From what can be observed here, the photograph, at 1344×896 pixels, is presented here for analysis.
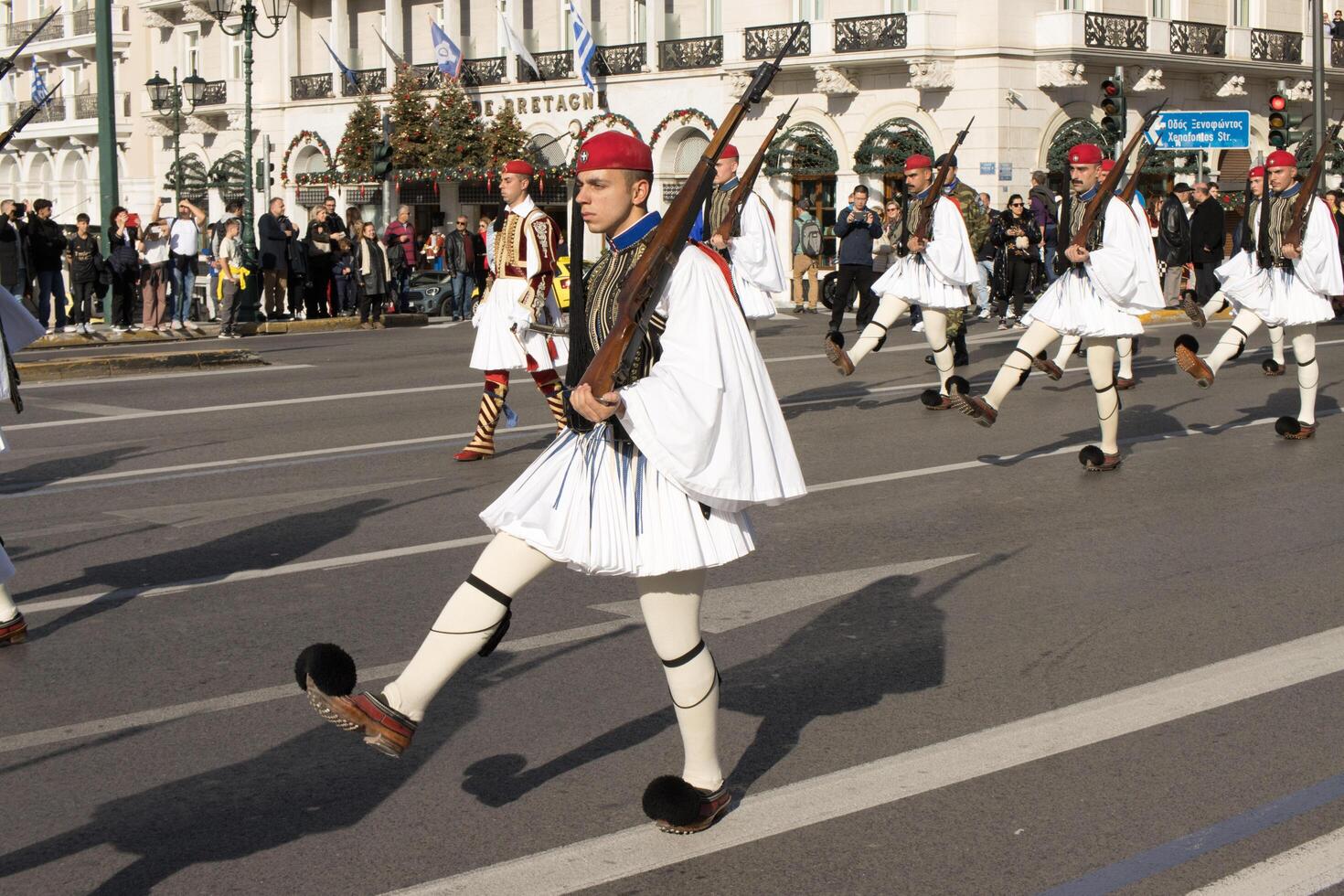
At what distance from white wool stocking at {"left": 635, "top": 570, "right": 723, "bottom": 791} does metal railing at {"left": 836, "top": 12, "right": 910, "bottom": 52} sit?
111 ft

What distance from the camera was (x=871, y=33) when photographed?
37.6 metres

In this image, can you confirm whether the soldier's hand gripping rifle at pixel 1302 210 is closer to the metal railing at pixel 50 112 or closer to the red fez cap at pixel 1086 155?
the red fez cap at pixel 1086 155

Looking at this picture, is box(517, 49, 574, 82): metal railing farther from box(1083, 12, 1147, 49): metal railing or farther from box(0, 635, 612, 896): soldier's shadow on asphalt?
box(0, 635, 612, 896): soldier's shadow on asphalt

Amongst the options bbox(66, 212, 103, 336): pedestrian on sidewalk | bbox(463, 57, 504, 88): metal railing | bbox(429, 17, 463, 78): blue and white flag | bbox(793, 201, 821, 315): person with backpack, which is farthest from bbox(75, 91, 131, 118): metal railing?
bbox(66, 212, 103, 336): pedestrian on sidewalk

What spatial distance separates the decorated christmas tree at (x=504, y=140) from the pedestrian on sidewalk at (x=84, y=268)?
21.9 metres

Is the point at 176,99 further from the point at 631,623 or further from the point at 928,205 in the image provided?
the point at 631,623

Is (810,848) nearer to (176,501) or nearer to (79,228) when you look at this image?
(176,501)

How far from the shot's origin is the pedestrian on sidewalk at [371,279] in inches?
1003

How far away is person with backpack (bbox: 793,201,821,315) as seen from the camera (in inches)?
1185

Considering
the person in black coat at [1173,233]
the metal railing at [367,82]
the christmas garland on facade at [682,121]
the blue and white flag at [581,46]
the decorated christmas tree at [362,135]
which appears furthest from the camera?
the metal railing at [367,82]

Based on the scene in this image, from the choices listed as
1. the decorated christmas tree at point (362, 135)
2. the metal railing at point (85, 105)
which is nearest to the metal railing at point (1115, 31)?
the decorated christmas tree at point (362, 135)

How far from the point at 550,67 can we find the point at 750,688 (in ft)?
133

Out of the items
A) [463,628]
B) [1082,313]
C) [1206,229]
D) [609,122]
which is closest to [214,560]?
[463,628]

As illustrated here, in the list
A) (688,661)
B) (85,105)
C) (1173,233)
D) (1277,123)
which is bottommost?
(688,661)
